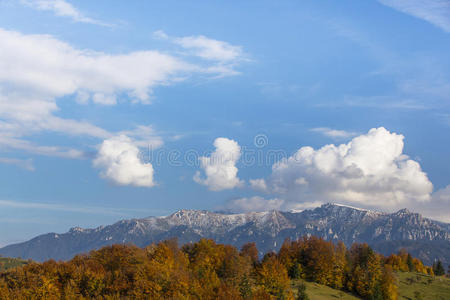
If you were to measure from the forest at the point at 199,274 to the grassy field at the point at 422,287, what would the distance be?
6660mm

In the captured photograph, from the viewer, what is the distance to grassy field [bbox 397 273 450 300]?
15662cm

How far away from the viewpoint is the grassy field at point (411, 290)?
150m

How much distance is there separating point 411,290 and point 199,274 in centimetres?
7918

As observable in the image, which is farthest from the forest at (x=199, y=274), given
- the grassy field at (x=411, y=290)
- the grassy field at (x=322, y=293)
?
the grassy field at (x=411, y=290)

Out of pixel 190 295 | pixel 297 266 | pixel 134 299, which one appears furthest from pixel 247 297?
pixel 297 266

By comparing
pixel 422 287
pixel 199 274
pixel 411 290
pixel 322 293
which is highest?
pixel 199 274

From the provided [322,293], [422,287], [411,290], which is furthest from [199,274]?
[422,287]

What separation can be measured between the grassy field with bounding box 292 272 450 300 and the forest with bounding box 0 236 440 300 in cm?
543

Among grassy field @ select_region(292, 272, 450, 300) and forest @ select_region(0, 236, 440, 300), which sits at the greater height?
forest @ select_region(0, 236, 440, 300)

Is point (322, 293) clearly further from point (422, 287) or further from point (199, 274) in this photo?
point (422, 287)

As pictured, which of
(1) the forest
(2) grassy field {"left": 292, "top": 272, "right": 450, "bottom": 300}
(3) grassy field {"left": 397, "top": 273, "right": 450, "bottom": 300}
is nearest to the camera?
(1) the forest

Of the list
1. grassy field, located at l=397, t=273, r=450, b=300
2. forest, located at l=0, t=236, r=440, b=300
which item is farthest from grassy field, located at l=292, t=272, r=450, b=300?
forest, located at l=0, t=236, r=440, b=300

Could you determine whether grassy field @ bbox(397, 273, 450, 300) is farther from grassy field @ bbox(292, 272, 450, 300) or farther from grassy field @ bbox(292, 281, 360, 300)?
grassy field @ bbox(292, 281, 360, 300)

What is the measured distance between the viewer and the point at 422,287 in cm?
16625
